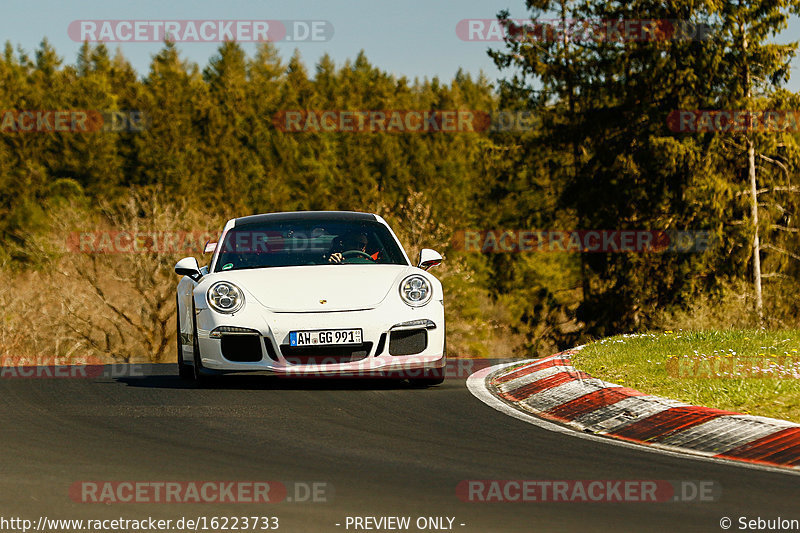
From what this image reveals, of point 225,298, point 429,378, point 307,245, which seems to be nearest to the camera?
point 225,298

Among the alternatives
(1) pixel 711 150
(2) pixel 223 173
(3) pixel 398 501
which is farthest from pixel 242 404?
(2) pixel 223 173

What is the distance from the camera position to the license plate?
892 cm

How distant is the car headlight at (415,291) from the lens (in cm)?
927

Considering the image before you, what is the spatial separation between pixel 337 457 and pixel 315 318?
281 cm

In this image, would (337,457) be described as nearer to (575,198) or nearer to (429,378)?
(429,378)

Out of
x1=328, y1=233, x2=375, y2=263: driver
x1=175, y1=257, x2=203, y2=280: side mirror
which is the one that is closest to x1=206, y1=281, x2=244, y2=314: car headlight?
x1=175, y1=257, x2=203, y2=280: side mirror

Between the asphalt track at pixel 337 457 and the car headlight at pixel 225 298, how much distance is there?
0.73 m

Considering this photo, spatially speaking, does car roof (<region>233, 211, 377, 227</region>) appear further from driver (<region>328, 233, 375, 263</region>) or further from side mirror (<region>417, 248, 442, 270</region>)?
side mirror (<region>417, 248, 442, 270</region>)

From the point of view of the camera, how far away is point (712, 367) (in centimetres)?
884

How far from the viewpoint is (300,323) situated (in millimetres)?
8938

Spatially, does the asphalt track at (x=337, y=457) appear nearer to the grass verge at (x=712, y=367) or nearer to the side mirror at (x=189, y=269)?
the side mirror at (x=189, y=269)

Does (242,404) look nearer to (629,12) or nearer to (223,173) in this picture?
(629,12)

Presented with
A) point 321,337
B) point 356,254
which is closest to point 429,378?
point 321,337

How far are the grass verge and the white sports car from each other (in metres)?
1.54
